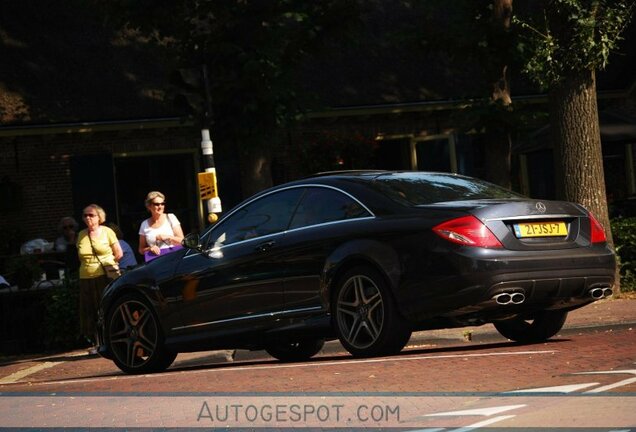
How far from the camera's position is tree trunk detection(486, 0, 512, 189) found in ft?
68.3

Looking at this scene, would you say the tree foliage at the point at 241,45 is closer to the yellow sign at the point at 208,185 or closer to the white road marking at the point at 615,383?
the yellow sign at the point at 208,185

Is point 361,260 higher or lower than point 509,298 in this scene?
higher

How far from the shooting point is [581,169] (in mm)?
17312

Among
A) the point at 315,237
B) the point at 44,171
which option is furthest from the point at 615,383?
the point at 44,171

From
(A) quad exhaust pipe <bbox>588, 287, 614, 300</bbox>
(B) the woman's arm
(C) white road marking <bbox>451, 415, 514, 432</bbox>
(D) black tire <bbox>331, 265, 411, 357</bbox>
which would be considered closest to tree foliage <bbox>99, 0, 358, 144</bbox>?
(B) the woman's arm

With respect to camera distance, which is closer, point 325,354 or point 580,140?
point 325,354

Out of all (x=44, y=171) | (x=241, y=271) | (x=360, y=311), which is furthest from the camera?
(x=44, y=171)

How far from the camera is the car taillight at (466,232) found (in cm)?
1018

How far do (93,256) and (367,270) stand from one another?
19.6ft

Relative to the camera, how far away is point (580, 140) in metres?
17.3

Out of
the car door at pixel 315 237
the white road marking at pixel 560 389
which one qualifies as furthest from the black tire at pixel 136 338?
the white road marking at pixel 560 389

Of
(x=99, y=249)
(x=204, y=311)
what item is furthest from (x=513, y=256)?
(x=99, y=249)

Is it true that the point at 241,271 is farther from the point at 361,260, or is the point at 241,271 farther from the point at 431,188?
the point at 431,188

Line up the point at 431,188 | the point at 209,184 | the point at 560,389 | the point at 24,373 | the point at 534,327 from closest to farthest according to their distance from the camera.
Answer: the point at 560,389 → the point at 431,188 → the point at 534,327 → the point at 24,373 → the point at 209,184
